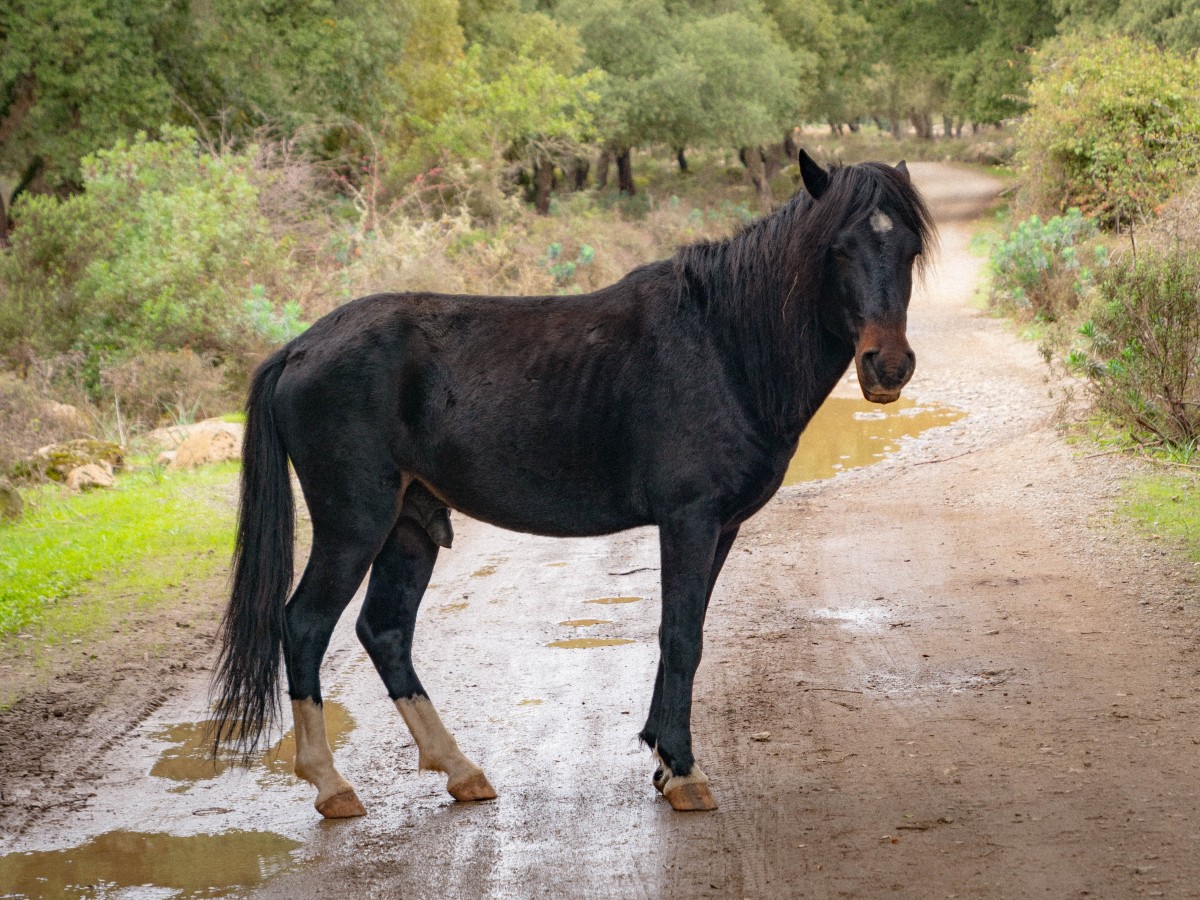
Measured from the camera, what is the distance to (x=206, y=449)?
39.7 ft

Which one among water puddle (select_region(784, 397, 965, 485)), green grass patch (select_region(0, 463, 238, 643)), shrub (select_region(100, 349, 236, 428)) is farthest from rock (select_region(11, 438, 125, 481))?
water puddle (select_region(784, 397, 965, 485))

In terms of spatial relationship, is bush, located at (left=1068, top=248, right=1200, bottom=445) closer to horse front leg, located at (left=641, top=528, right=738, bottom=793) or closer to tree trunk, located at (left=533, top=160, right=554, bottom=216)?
horse front leg, located at (left=641, top=528, right=738, bottom=793)

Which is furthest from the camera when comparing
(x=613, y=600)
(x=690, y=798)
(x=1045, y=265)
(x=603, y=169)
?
(x=603, y=169)

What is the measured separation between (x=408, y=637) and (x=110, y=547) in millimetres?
4906

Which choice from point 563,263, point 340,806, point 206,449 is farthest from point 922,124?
point 340,806

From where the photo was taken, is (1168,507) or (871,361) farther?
(1168,507)

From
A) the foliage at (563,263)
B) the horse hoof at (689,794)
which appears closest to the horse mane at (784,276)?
the horse hoof at (689,794)

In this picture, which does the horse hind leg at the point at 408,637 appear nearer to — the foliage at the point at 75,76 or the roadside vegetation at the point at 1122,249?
the roadside vegetation at the point at 1122,249

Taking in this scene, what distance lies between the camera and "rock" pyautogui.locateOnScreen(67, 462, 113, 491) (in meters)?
11.1

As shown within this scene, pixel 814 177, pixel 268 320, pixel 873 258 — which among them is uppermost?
pixel 814 177

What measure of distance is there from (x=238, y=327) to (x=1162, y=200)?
1433 cm

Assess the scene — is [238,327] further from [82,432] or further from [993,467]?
[993,467]

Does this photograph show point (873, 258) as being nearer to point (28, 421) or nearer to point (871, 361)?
point (871, 361)

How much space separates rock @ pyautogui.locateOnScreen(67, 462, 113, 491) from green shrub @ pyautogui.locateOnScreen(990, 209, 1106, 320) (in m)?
13.3
